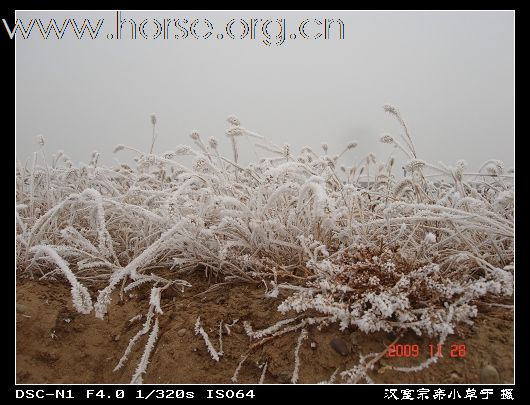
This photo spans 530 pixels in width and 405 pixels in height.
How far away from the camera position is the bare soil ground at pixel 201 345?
1110 mm


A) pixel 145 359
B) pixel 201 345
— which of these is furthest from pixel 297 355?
pixel 145 359

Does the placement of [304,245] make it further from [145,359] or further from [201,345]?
[145,359]

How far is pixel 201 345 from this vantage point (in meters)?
1.29

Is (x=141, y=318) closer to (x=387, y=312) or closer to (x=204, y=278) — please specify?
(x=204, y=278)

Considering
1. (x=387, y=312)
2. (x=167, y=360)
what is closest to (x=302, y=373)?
(x=387, y=312)

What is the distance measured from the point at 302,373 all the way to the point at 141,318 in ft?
1.84
